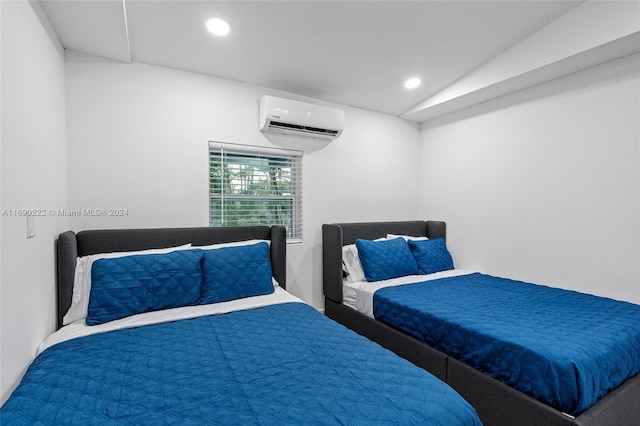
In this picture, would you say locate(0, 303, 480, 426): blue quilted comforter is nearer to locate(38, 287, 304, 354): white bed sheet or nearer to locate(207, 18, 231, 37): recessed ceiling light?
locate(38, 287, 304, 354): white bed sheet

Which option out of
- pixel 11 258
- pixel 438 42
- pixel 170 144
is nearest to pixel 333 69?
pixel 438 42

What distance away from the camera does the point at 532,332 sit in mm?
1675

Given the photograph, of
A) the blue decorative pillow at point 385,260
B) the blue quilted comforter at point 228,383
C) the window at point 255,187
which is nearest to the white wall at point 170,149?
the window at point 255,187

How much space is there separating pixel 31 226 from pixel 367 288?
88.6 inches

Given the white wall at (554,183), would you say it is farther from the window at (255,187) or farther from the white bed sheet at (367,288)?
the window at (255,187)

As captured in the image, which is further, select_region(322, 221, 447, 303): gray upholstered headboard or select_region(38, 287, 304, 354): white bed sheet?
select_region(322, 221, 447, 303): gray upholstered headboard

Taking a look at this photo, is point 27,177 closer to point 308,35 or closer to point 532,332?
point 308,35

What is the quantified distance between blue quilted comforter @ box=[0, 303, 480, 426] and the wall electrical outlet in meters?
0.57

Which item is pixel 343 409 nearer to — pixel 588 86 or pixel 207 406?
pixel 207 406

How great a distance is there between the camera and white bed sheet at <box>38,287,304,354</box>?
1.70m

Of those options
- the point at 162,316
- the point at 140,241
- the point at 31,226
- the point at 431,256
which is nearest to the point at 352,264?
the point at 431,256

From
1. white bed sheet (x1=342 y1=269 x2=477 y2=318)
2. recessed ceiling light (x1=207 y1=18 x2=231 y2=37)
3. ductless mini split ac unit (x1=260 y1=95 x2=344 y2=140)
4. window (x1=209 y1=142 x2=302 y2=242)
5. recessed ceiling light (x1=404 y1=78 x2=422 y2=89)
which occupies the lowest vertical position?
white bed sheet (x1=342 y1=269 x2=477 y2=318)

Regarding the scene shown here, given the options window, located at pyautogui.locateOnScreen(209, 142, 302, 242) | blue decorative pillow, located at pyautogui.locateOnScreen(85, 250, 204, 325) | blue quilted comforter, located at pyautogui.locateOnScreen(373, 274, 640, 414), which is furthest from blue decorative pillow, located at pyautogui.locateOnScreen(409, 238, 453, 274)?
blue decorative pillow, located at pyautogui.locateOnScreen(85, 250, 204, 325)

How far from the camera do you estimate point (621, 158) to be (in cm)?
232
